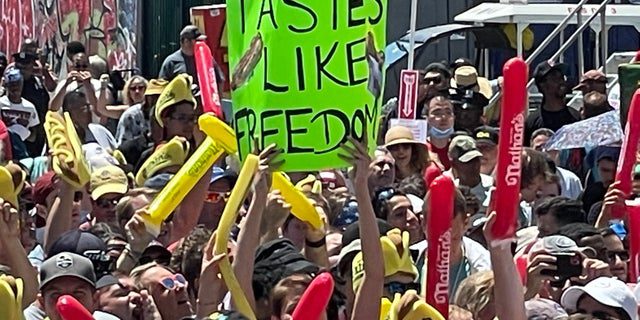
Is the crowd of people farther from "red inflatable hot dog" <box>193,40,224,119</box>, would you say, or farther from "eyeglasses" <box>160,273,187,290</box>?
"red inflatable hot dog" <box>193,40,224,119</box>

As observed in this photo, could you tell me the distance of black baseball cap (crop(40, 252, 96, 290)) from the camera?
22.9 feet

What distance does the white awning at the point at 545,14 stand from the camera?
52.4ft

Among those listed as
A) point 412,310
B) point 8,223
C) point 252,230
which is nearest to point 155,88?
point 8,223

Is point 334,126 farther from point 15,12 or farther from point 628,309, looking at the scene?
point 15,12

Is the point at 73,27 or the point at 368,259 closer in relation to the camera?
the point at 368,259

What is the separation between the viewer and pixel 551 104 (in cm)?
1256

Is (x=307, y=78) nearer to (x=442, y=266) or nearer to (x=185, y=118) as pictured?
(x=442, y=266)

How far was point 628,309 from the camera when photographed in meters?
6.93

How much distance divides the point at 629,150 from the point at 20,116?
5.92 metres

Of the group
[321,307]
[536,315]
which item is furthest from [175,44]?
[321,307]

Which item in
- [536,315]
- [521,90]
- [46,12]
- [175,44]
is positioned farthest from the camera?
[46,12]

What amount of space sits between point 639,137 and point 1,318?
3.61 meters

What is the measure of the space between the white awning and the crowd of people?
9.48ft

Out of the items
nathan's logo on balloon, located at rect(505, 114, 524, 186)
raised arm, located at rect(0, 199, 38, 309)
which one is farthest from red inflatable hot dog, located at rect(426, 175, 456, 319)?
raised arm, located at rect(0, 199, 38, 309)
